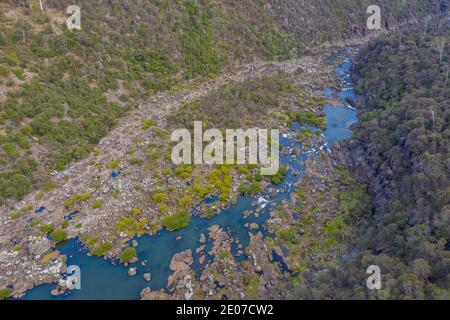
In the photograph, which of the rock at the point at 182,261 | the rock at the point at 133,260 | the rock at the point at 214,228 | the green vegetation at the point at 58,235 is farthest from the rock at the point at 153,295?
the green vegetation at the point at 58,235

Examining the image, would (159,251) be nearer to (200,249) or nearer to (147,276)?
(147,276)

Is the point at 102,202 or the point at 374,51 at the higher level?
the point at 374,51

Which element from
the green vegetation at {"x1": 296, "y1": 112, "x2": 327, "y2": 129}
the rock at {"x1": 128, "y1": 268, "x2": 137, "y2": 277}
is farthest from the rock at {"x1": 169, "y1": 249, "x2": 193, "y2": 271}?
the green vegetation at {"x1": 296, "y1": 112, "x2": 327, "y2": 129}

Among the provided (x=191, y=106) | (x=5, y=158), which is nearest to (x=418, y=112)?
(x=191, y=106)

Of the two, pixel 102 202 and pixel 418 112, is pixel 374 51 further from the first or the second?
pixel 102 202

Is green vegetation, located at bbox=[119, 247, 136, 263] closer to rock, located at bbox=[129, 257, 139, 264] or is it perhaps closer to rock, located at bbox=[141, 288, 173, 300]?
rock, located at bbox=[129, 257, 139, 264]
